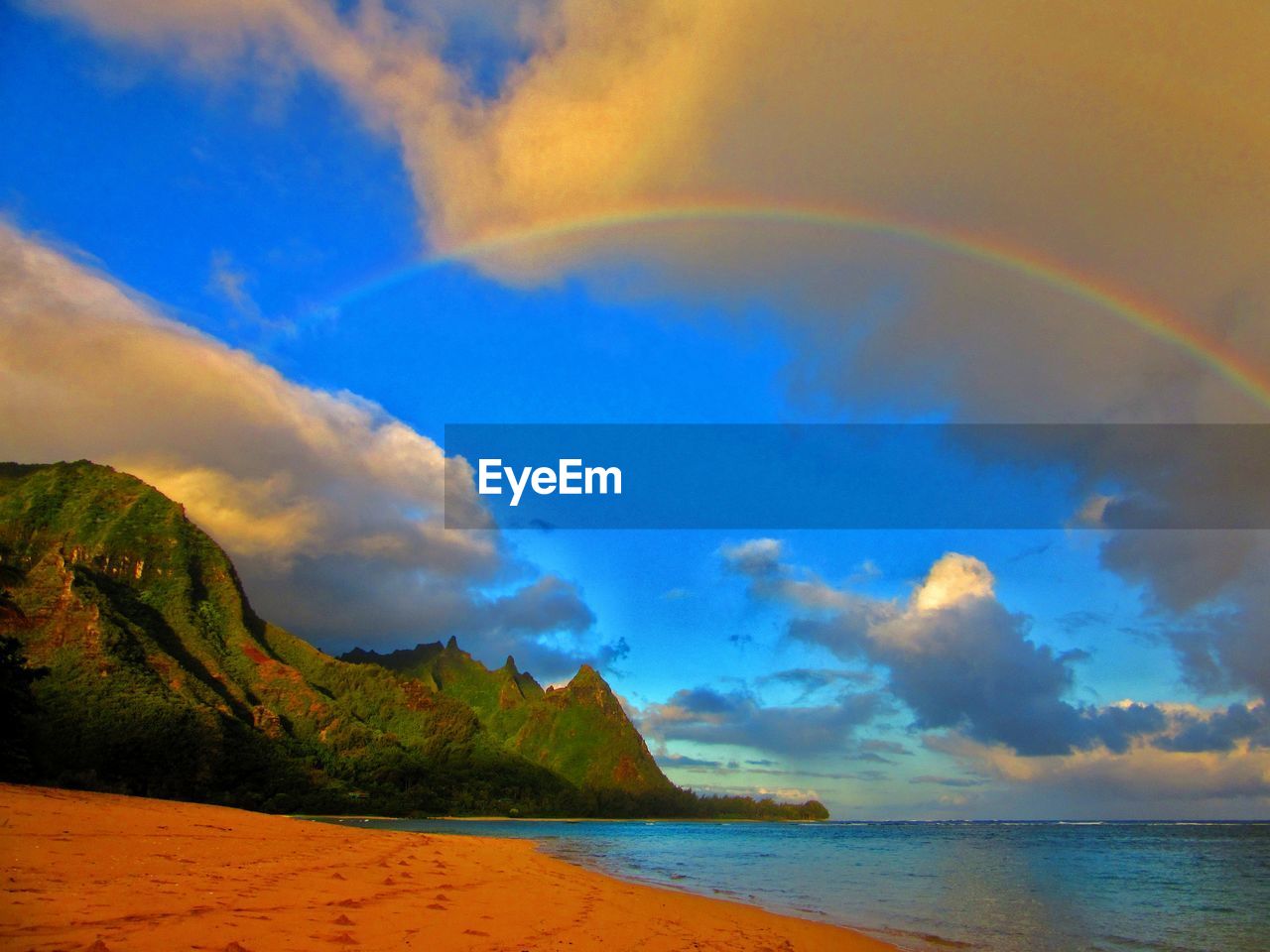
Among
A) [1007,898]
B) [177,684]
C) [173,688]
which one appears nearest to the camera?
[1007,898]

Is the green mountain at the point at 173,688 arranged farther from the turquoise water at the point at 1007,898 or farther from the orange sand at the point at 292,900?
the turquoise water at the point at 1007,898

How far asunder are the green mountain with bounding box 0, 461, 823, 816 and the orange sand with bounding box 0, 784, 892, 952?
32.7 m

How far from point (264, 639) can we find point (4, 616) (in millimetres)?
160438

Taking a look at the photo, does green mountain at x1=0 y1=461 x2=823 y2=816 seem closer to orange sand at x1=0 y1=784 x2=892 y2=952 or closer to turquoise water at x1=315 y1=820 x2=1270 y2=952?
orange sand at x1=0 y1=784 x2=892 y2=952

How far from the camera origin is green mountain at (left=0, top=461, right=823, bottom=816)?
9612 cm

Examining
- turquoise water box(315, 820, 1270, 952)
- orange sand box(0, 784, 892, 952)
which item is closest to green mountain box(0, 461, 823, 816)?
orange sand box(0, 784, 892, 952)

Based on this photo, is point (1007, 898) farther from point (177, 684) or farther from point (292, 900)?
point (177, 684)

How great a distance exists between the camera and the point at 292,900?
39.0ft

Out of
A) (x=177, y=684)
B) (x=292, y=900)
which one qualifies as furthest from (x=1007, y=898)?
(x=177, y=684)

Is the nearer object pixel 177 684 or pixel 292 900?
pixel 292 900

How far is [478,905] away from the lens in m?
14.6

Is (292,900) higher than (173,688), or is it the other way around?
(173,688)

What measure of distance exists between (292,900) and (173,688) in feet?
411

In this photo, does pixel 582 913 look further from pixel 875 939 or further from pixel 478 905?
pixel 875 939
